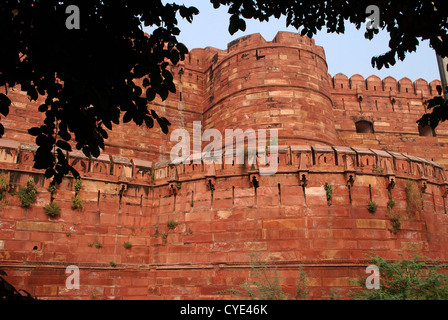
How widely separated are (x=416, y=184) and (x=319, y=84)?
5.49m

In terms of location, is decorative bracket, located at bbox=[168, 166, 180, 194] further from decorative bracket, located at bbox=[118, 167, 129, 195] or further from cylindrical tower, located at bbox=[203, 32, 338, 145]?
cylindrical tower, located at bbox=[203, 32, 338, 145]

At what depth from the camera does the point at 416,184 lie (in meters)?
11.7

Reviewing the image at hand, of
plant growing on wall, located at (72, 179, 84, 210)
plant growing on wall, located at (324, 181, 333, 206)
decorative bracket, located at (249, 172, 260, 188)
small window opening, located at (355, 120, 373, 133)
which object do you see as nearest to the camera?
plant growing on wall, located at (324, 181, 333, 206)

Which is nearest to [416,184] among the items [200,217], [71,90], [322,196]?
[322,196]

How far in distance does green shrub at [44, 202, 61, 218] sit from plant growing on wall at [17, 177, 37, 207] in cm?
39

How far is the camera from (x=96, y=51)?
12.5 ft

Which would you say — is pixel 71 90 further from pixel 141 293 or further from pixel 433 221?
pixel 433 221

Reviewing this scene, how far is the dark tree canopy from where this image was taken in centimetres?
368

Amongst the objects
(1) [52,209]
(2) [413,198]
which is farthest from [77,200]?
(2) [413,198]

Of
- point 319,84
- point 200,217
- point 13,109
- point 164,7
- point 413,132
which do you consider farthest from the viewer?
point 413,132

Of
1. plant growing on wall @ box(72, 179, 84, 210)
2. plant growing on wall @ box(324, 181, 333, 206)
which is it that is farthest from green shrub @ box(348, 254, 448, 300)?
plant growing on wall @ box(72, 179, 84, 210)

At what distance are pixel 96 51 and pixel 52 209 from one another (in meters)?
8.17

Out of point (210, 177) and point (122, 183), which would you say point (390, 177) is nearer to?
point (210, 177)

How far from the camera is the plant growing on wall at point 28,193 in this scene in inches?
421
